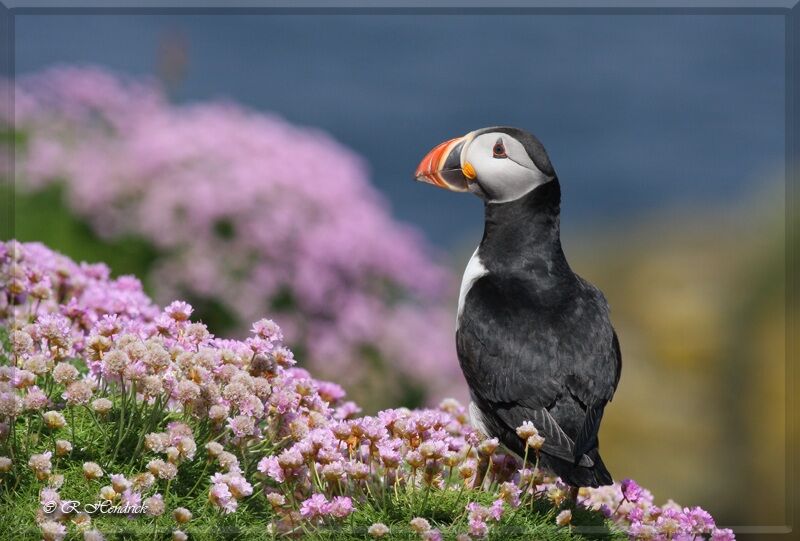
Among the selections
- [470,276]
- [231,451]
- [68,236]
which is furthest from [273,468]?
[68,236]

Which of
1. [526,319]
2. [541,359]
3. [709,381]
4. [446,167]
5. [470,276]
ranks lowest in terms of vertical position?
[541,359]

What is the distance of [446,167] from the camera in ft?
12.8

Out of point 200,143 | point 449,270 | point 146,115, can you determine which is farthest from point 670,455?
point 146,115

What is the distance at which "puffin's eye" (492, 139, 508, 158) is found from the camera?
12.6ft

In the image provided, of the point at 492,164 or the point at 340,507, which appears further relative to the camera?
the point at 492,164

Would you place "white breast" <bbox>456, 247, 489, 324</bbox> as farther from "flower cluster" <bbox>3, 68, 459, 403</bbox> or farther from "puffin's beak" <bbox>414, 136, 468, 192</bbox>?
"flower cluster" <bbox>3, 68, 459, 403</bbox>

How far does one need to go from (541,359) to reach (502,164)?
84 centimetres

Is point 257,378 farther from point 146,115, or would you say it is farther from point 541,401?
point 146,115

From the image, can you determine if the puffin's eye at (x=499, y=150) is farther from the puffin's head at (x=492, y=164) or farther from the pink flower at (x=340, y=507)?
the pink flower at (x=340, y=507)

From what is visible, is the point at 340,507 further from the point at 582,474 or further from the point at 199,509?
the point at 582,474

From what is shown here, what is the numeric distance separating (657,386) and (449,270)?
164 cm

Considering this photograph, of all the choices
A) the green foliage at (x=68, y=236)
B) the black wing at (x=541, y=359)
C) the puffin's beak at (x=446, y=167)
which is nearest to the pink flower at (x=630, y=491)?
the black wing at (x=541, y=359)

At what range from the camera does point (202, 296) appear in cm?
561
